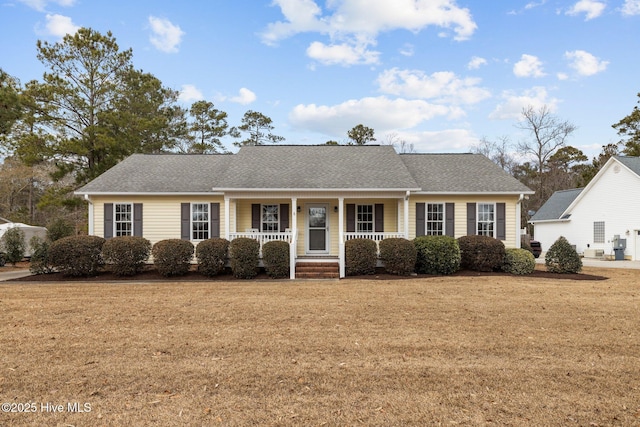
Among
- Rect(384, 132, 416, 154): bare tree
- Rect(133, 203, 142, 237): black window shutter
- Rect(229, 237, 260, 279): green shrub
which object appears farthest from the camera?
Rect(384, 132, 416, 154): bare tree

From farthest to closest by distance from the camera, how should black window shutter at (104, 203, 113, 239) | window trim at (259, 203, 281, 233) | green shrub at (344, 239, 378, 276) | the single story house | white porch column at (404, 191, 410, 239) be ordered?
window trim at (259, 203, 281, 233), black window shutter at (104, 203, 113, 239), the single story house, white porch column at (404, 191, 410, 239), green shrub at (344, 239, 378, 276)

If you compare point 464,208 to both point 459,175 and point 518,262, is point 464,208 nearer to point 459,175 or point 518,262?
point 459,175

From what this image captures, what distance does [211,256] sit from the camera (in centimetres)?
1236

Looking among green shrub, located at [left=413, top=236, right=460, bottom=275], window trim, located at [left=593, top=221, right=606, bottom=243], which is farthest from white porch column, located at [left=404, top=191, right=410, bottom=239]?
window trim, located at [left=593, top=221, right=606, bottom=243]

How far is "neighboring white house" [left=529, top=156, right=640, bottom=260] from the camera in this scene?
20.9 metres

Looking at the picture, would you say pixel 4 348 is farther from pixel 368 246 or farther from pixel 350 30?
pixel 350 30

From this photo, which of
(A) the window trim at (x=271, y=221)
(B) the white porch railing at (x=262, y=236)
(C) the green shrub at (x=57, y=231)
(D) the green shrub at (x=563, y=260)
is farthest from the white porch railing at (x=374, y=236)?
(C) the green shrub at (x=57, y=231)

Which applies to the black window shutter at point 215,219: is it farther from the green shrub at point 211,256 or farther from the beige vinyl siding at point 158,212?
the green shrub at point 211,256

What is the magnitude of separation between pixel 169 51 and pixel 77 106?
7.24 meters

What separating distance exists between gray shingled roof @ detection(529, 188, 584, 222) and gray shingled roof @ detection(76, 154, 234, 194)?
2344cm

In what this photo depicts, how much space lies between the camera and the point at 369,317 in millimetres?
6949

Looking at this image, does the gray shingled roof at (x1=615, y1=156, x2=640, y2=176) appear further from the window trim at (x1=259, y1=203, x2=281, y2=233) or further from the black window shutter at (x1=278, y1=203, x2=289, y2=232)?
the window trim at (x1=259, y1=203, x2=281, y2=233)

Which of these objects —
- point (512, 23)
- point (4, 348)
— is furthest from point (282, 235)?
point (512, 23)

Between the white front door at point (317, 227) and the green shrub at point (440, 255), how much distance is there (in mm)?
3775
